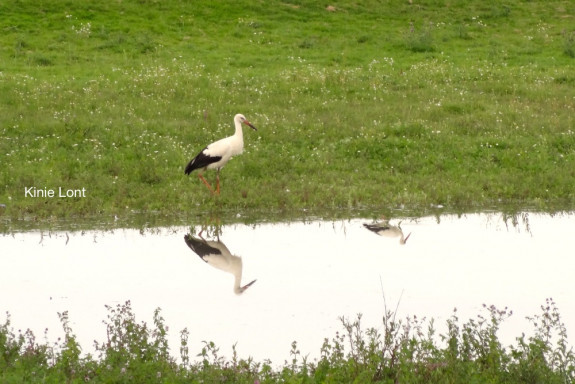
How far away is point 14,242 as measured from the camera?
14.3 m

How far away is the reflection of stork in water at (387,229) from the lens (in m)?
14.5

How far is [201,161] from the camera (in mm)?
17797

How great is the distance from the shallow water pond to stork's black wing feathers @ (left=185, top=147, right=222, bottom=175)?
9.20ft

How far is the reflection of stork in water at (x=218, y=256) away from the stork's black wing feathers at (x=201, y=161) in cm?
332

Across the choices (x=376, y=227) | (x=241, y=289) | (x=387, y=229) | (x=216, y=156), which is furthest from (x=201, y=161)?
(x=241, y=289)

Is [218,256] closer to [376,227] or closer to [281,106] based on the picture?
[376,227]

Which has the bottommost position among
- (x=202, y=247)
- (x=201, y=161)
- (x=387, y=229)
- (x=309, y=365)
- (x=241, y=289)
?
(x=309, y=365)

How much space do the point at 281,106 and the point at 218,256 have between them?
11.0 meters

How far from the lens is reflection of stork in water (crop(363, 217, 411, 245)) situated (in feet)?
47.6

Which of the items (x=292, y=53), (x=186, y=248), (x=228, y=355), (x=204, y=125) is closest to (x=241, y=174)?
(x=204, y=125)

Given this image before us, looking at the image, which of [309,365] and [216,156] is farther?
[216,156]

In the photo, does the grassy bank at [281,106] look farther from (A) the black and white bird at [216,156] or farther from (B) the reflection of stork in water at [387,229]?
(B) the reflection of stork in water at [387,229]

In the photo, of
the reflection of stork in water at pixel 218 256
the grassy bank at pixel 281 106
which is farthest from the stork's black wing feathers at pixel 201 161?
the reflection of stork in water at pixel 218 256

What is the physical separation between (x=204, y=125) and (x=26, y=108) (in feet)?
14.0
